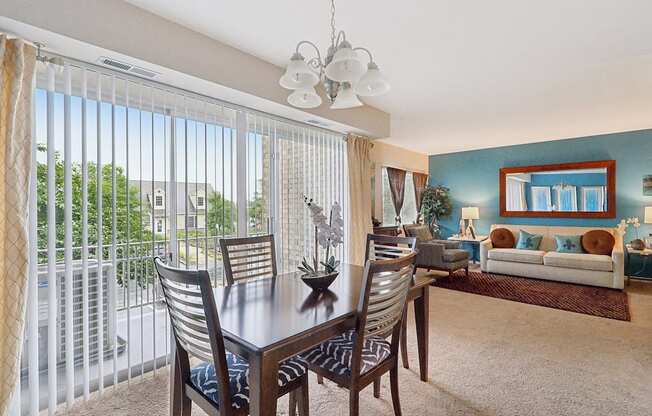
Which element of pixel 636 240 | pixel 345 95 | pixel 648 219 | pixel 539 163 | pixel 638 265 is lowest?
pixel 638 265

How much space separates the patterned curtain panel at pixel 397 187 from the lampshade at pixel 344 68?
4.63 meters

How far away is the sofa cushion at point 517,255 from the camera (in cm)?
512

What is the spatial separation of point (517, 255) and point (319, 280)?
15.5 ft

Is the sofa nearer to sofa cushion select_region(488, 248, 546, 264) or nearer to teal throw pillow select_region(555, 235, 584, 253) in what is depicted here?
sofa cushion select_region(488, 248, 546, 264)

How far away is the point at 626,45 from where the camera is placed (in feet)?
8.10

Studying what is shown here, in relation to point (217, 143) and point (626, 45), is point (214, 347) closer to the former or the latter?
point (217, 143)

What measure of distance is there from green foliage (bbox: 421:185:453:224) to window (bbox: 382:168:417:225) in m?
0.25

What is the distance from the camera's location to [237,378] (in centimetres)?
142

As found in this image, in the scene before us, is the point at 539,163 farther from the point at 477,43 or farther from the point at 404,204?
the point at 477,43

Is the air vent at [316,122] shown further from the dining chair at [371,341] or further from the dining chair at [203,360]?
the dining chair at [203,360]

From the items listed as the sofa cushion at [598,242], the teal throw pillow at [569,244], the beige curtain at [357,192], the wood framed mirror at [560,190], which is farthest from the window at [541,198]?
the beige curtain at [357,192]

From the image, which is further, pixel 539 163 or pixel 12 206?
pixel 539 163

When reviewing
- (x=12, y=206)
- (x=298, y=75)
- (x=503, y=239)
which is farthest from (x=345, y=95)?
(x=503, y=239)

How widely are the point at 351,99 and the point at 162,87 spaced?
1.53 meters
